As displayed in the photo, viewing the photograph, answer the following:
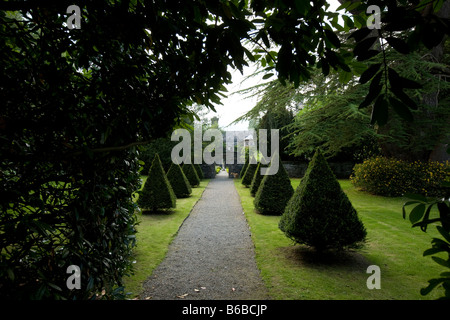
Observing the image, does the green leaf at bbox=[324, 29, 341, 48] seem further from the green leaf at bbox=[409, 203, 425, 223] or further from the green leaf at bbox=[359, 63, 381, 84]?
the green leaf at bbox=[409, 203, 425, 223]

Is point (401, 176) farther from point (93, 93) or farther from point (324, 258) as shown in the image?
point (93, 93)

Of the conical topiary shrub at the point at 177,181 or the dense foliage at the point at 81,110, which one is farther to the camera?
the conical topiary shrub at the point at 177,181

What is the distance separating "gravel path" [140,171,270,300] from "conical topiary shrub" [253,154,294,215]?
1.37m

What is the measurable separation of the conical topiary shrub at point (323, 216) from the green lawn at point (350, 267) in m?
0.48

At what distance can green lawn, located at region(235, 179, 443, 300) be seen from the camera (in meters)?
3.91

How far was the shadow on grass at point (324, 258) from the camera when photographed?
16.3 ft

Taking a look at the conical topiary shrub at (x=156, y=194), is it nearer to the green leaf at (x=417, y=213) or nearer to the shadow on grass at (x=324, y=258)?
the shadow on grass at (x=324, y=258)

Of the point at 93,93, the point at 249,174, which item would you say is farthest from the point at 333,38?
the point at 249,174

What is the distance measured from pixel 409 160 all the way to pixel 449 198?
14926 mm

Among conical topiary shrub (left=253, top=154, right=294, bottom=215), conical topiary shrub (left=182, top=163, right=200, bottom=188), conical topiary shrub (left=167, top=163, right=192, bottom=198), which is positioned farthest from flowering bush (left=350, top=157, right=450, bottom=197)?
conical topiary shrub (left=182, top=163, right=200, bottom=188)

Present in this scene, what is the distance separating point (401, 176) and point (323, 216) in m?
10.3

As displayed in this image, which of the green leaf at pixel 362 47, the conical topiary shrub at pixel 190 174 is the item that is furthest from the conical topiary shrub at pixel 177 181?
the green leaf at pixel 362 47
